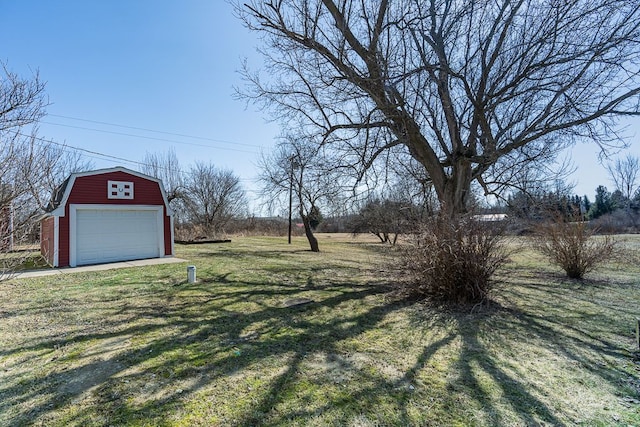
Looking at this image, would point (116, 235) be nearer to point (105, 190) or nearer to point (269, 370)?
point (105, 190)

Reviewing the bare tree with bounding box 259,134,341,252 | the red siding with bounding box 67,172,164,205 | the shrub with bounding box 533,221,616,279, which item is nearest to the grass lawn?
the shrub with bounding box 533,221,616,279

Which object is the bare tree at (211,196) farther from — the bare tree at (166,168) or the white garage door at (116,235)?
the white garage door at (116,235)

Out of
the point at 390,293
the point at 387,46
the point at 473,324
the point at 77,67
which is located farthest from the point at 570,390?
the point at 77,67

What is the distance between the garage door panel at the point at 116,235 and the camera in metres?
9.74

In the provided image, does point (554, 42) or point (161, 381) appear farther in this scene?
point (554, 42)

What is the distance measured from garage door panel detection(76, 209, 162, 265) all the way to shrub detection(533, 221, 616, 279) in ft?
40.3

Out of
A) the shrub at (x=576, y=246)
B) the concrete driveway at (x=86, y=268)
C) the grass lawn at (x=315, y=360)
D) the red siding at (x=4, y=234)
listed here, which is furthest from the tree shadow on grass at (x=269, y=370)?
the concrete driveway at (x=86, y=268)

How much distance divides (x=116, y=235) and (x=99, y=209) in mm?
1024

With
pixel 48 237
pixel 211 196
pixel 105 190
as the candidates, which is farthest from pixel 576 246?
pixel 211 196

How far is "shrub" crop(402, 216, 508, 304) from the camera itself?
4.56m

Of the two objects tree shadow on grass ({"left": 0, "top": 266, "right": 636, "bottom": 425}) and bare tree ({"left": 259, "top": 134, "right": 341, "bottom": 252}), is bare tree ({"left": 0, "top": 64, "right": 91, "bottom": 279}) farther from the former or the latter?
Result: bare tree ({"left": 259, "top": 134, "right": 341, "bottom": 252})

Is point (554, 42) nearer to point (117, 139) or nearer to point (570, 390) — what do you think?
point (570, 390)

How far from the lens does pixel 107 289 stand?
5992mm

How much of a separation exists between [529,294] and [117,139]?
21631mm
